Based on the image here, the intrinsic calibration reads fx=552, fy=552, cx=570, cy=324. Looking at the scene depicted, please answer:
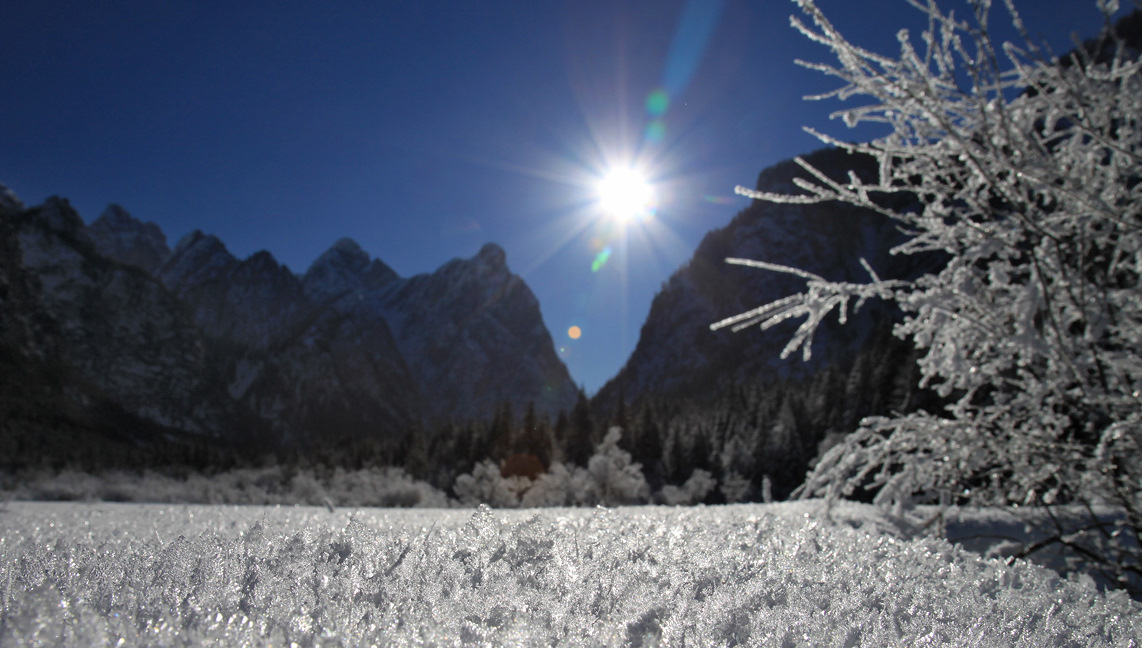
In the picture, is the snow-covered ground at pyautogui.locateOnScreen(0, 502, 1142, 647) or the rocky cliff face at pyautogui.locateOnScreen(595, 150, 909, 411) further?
the rocky cliff face at pyautogui.locateOnScreen(595, 150, 909, 411)

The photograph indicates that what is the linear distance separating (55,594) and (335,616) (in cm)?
59

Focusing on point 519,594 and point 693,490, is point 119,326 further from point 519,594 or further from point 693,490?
point 519,594

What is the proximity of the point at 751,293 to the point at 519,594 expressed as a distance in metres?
186

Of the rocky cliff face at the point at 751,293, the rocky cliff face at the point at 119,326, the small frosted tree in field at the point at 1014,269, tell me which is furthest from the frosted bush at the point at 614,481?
the rocky cliff face at the point at 119,326

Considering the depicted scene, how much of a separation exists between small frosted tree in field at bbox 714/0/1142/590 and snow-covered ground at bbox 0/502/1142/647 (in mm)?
1305

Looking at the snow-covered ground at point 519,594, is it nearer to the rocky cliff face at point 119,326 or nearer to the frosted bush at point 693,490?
the frosted bush at point 693,490

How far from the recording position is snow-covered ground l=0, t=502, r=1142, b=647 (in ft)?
3.89

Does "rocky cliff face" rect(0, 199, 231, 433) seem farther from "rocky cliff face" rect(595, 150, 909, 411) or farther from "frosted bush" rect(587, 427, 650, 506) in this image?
"frosted bush" rect(587, 427, 650, 506)

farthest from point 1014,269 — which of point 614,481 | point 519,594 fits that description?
point 614,481

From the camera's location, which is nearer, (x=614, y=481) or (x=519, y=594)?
(x=519, y=594)

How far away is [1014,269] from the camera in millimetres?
3512

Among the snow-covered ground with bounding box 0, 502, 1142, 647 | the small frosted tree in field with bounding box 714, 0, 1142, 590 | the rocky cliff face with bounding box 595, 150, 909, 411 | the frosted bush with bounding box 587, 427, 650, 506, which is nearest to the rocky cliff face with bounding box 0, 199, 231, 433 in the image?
the rocky cliff face with bounding box 595, 150, 909, 411

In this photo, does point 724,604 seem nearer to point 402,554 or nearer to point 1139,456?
point 402,554

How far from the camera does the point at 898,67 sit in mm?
2797
